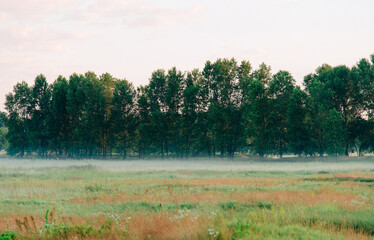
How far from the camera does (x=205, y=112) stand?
66000 mm

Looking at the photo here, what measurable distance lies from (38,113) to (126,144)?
906 inches

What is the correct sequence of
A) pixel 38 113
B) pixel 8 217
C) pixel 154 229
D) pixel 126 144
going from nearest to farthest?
pixel 154 229 < pixel 8 217 < pixel 126 144 < pixel 38 113

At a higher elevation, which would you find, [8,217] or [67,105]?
[67,105]

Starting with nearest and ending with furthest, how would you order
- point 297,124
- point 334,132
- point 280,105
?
point 334,132 < point 297,124 < point 280,105

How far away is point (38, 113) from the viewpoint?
80938 mm

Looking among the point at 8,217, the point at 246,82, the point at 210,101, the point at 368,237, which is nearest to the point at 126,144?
the point at 210,101

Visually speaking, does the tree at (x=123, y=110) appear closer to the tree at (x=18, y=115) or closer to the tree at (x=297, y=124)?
the tree at (x=18, y=115)

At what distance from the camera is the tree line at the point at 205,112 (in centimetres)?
5728

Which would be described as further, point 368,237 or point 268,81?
point 268,81

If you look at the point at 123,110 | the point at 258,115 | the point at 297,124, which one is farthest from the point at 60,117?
the point at 297,124

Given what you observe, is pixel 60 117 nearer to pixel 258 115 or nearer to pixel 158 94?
pixel 158 94

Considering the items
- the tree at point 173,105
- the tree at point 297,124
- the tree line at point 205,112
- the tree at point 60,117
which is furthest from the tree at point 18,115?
the tree at point 297,124

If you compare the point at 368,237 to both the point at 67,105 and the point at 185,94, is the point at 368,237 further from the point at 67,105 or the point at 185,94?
the point at 67,105

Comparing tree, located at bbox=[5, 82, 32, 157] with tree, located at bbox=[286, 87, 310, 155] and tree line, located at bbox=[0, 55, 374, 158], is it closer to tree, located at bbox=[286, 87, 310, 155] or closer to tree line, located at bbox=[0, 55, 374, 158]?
tree line, located at bbox=[0, 55, 374, 158]
